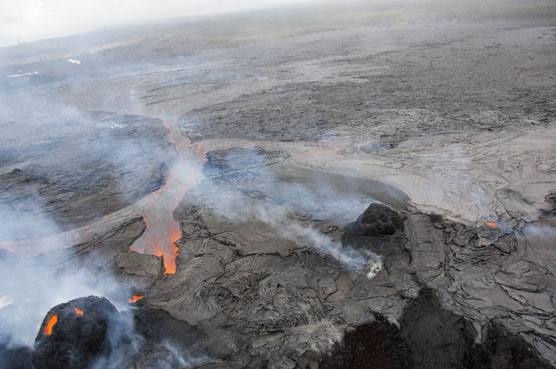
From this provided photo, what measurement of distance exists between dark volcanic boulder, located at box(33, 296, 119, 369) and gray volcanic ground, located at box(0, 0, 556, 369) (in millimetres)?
31

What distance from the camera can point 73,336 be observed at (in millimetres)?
5652

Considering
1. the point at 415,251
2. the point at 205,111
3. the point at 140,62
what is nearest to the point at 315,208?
the point at 415,251

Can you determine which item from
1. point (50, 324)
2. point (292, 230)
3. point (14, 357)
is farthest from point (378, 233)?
point (14, 357)

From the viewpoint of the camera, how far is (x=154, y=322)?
666 cm

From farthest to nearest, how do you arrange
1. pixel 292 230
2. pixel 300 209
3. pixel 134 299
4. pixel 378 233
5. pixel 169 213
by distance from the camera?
pixel 169 213 → pixel 300 209 → pixel 292 230 → pixel 378 233 → pixel 134 299

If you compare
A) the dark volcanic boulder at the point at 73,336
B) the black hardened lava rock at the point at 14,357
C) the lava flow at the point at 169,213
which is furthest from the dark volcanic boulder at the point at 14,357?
the lava flow at the point at 169,213

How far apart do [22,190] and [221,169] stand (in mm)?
7467

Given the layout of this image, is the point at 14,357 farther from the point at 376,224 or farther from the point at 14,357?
the point at 376,224

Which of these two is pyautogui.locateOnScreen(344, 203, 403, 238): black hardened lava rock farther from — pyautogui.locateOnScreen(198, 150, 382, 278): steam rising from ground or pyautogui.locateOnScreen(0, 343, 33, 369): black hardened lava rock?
pyautogui.locateOnScreen(0, 343, 33, 369): black hardened lava rock

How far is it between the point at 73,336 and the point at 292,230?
5.45m

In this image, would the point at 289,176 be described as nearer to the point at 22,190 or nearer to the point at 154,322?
the point at 154,322

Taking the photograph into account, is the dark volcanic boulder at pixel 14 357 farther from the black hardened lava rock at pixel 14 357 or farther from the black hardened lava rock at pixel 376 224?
the black hardened lava rock at pixel 376 224

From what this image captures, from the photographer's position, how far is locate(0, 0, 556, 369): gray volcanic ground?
6.02 m

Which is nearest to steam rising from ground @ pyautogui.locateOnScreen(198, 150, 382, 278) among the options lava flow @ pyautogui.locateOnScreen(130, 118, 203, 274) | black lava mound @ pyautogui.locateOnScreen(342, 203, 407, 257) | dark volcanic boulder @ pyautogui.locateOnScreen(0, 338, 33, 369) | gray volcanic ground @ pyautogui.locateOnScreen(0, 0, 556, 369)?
gray volcanic ground @ pyautogui.locateOnScreen(0, 0, 556, 369)
